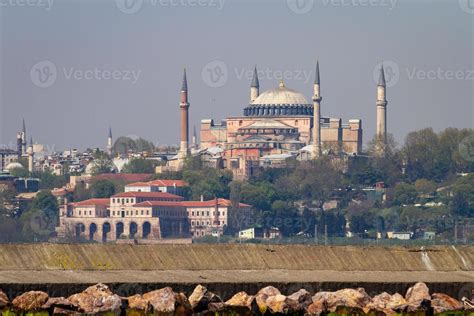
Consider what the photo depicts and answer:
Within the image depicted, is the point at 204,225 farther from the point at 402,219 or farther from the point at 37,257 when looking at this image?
the point at 37,257

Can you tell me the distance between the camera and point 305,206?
150 metres

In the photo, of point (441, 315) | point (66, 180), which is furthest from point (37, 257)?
point (66, 180)

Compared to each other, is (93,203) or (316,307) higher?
(316,307)

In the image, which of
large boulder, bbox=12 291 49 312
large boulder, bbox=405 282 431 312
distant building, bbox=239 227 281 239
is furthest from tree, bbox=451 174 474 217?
large boulder, bbox=12 291 49 312

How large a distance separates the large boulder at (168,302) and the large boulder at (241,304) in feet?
2.48

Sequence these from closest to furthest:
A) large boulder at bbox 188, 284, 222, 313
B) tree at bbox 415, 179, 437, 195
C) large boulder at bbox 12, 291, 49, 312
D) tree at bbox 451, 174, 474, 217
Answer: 1. large boulder at bbox 12, 291, 49, 312
2. large boulder at bbox 188, 284, 222, 313
3. tree at bbox 451, 174, 474, 217
4. tree at bbox 415, 179, 437, 195

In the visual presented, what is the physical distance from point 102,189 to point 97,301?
5099 inches

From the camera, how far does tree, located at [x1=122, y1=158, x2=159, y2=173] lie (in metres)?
179

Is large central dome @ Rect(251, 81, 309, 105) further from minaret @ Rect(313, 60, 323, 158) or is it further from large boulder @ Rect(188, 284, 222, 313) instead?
large boulder @ Rect(188, 284, 222, 313)

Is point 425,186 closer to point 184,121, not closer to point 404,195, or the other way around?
point 404,195

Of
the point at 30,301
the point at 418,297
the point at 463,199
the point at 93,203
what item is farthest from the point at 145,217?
the point at 30,301

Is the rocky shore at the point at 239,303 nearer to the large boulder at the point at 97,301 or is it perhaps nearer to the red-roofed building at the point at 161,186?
the large boulder at the point at 97,301

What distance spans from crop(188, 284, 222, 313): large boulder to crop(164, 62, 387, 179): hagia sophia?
13210 centimetres

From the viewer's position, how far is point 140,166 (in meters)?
179
